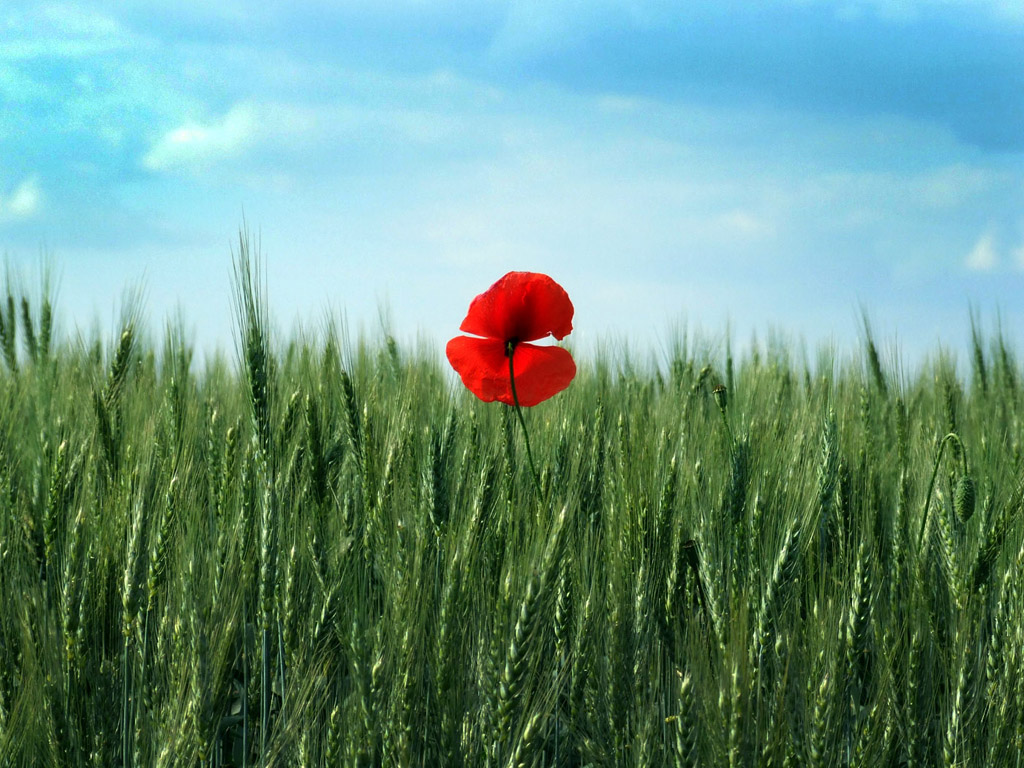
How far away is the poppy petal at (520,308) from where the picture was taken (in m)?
1.89

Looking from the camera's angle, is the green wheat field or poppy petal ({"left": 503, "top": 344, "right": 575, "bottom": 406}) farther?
poppy petal ({"left": 503, "top": 344, "right": 575, "bottom": 406})

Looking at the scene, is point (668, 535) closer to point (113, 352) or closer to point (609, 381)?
point (609, 381)

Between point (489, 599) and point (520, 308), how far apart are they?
73 centimetres

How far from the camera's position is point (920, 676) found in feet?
5.23

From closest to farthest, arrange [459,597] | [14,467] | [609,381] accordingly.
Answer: [459,597] < [14,467] < [609,381]

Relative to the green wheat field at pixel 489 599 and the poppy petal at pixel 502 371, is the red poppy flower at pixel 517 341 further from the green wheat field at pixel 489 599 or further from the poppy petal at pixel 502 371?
the green wheat field at pixel 489 599

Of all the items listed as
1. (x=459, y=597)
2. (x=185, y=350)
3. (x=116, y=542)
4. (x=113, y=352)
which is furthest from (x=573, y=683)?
(x=185, y=350)

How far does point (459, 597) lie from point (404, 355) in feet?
9.52

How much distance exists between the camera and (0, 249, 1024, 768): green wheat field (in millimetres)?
1295

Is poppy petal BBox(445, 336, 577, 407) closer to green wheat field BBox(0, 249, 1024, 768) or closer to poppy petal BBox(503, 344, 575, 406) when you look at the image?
poppy petal BBox(503, 344, 575, 406)

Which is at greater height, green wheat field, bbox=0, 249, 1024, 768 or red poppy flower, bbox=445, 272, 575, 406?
red poppy flower, bbox=445, 272, 575, 406

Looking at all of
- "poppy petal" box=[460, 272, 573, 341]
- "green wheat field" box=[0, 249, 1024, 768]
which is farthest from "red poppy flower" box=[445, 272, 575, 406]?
"green wheat field" box=[0, 249, 1024, 768]

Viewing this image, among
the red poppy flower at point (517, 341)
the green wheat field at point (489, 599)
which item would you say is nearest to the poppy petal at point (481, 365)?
the red poppy flower at point (517, 341)

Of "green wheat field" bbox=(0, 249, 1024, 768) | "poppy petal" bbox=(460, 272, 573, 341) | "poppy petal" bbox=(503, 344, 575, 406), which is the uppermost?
"poppy petal" bbox=(460, 272, 573, 341)
